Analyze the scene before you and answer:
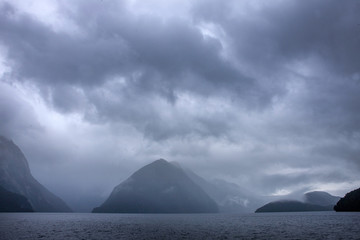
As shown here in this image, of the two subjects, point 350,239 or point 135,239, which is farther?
point 135,239

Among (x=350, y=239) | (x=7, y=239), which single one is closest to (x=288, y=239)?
(x=350, y=239)

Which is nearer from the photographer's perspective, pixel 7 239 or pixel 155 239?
pixel 7 239

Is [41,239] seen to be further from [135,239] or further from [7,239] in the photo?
[135,239]

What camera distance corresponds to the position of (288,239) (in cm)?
7500

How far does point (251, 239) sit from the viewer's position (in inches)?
2995

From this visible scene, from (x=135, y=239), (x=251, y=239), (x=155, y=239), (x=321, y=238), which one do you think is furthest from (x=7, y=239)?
(x=321, y=238)

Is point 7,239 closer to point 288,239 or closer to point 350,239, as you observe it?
point 288,239

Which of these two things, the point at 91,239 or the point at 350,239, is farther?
the point at 91,239

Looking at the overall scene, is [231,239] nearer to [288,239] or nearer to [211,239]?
[211,239]

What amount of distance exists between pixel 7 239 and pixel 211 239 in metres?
57.1

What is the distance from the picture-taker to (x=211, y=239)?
78.1 metres

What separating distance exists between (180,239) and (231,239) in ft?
48.2

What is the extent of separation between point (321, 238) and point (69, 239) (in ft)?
233

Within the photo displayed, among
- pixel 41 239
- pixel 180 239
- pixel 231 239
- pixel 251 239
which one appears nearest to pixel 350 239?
pixel 251 239
